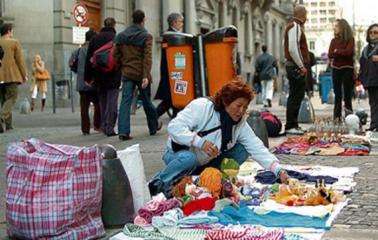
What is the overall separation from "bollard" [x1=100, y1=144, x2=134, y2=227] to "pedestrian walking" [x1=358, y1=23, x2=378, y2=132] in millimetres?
7921

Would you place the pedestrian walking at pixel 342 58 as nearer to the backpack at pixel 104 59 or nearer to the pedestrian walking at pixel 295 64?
the pedestrian walking at pixel 295 64

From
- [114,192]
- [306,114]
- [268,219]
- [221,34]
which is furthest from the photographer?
[306,114]

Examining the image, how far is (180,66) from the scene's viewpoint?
11.9 metres

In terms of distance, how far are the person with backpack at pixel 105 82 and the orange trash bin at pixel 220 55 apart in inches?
56.9

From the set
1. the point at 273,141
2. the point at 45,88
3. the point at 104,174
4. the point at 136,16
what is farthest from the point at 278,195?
the point at 45,88

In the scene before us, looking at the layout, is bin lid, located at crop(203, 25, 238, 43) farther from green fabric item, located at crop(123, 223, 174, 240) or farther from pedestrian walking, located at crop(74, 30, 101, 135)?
green fabric item, located at crop(123, 223, 174, 240)

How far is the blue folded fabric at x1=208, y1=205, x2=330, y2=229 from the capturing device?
5.46 metres

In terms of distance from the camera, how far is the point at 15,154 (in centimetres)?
507

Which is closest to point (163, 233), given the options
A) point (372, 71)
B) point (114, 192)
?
point (114, 192)

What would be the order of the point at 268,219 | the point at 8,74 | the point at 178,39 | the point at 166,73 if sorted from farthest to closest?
the point at 8,74 → the point at 166,73 → the point at 178,39 → the point at 268,219

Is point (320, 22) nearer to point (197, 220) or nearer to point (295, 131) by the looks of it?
point (295, 131)

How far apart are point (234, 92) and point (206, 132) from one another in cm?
47

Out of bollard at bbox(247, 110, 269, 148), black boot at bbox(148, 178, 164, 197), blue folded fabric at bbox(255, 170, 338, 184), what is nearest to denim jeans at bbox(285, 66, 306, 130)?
bollard at bbox(247, 110, 269, 148)

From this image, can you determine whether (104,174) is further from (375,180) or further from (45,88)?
(45,88)
